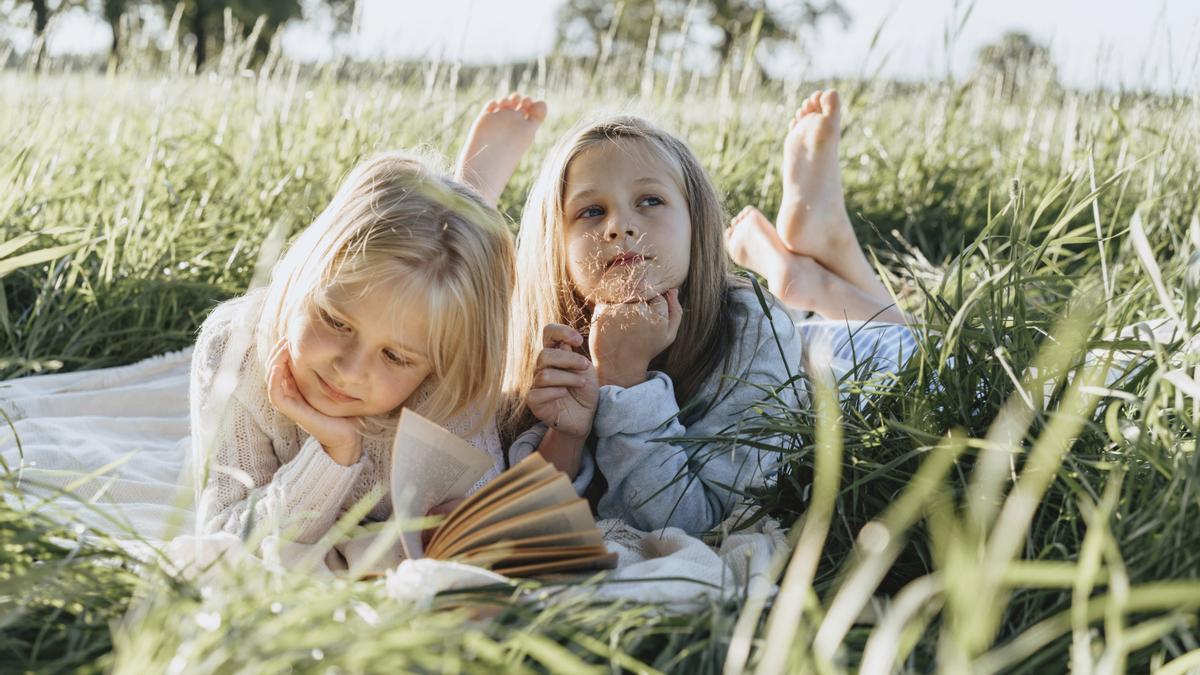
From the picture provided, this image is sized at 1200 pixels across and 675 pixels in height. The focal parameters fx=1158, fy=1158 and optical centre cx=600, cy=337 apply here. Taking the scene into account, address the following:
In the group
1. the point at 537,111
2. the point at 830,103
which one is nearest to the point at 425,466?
the point at 537,111

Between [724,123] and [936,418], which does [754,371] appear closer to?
[936,418]

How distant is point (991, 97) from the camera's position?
6664 millimetres

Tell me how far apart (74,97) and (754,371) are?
5024 millimetres

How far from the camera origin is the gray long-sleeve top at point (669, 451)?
2.03 metres

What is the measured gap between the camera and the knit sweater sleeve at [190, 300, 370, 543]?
184 centimetres

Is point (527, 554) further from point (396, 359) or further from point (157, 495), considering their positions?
point (157, 495)

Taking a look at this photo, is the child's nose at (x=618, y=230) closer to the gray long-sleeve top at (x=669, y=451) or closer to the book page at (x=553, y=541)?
the gray long-sleeve top at (x=669, y=451)

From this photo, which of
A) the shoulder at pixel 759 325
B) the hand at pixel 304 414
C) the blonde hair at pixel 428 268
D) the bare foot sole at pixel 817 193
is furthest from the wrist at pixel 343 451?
the bare foot sole at pixel 817 193

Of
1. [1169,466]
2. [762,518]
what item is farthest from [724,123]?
[1169,466]

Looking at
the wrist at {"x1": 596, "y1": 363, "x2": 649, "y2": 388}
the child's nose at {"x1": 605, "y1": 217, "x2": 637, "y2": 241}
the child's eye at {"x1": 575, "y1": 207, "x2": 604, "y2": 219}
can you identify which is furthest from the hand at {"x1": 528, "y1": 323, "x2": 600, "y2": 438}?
the child's eye at {"x1": 575, "y1": 207, "x2": 604, "y2": 219}

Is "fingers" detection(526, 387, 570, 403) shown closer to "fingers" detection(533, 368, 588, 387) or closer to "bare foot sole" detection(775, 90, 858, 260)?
"fingers" detection(533, 368, 588, 387)

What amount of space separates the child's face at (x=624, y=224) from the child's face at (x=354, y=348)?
0.49 metres

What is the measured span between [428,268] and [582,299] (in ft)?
1.93

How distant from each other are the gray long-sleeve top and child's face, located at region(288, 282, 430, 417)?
424 mm
